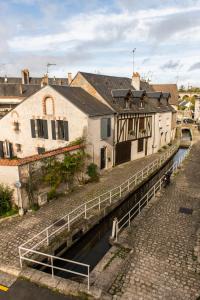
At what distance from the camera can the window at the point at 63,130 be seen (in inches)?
723

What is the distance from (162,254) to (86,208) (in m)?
5.25

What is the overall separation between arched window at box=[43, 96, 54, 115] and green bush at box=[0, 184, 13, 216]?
26.8 ft

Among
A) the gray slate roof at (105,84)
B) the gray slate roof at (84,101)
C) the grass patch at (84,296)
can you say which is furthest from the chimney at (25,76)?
the grass patch at (84,296)

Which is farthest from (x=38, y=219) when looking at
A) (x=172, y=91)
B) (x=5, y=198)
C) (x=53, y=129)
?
(x=172, y=91)

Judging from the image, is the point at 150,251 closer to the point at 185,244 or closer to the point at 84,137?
the point at 185,244

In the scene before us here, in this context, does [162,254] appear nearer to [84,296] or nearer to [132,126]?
[84,296]

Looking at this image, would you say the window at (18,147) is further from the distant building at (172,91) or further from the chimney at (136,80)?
the distant building at (172,91)

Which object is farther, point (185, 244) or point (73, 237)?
point (73, 237)

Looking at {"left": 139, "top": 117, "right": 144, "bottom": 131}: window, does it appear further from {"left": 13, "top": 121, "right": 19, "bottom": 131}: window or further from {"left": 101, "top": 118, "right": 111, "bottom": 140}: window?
{"left": 13, "top": 121, "right": 19, "bottom": 131}: window

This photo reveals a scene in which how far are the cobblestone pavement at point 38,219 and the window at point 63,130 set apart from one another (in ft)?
14.2

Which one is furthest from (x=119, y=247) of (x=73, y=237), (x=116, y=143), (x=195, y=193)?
(x=116, y=143)

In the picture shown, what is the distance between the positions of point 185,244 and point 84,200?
6.47 meters

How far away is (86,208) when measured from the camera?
13.4 m

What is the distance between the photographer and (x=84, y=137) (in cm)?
1755
